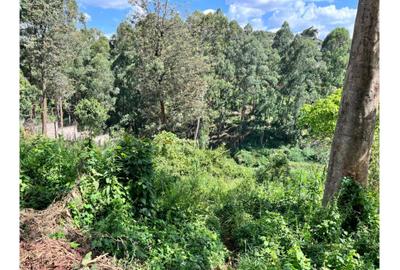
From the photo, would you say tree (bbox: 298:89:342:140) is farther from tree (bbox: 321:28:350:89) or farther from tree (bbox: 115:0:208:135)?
tree (bbox: 321:28:350:89)

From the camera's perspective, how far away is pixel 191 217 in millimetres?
3166

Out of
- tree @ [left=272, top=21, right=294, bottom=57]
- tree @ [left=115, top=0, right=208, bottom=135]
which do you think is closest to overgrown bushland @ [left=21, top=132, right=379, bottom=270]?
tree @ [left=115, top=0, right=208, bottom=135]

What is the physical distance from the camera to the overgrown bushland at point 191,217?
91.3 inches

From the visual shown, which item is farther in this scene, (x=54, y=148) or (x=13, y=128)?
(x=54, y=148)

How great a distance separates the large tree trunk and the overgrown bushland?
164mm

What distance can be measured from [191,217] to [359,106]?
1.73 m

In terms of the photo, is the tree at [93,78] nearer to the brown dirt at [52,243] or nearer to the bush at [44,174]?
the bush at [44,174]

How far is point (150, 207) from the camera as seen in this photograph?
3076mm

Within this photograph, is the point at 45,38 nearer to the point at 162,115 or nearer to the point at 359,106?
the point at 162,115

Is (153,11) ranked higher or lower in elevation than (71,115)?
higher

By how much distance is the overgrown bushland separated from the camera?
232 cm

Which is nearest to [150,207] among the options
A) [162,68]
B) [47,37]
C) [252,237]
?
[252,237]

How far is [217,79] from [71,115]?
9.53m

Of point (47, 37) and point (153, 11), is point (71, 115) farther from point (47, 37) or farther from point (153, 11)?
point (153, 11)
